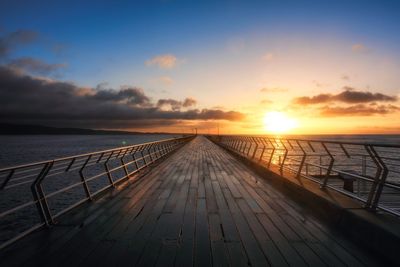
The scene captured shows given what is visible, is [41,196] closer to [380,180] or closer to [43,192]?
[43,192]

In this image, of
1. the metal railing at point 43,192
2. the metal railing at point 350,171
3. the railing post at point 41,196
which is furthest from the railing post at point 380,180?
the railing post at point 41,196

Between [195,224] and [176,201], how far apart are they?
6.89ft

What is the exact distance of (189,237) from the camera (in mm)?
4691

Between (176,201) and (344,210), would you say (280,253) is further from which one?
(176,201)

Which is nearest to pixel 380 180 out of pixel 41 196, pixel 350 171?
pixel 41 196

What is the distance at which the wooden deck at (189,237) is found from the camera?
381 centimetres

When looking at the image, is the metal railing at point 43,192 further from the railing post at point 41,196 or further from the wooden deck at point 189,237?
the wooden deck at point 189,237

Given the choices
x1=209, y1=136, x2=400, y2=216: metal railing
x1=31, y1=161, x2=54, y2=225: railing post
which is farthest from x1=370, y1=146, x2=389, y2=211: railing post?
x1=31, y1=161, x2=54, y2=225: railing post

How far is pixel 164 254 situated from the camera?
3.98 m

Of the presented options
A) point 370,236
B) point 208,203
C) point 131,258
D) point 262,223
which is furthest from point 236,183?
point 131,258

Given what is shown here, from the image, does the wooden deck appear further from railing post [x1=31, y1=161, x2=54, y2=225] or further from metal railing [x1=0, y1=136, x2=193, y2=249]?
metal railing [x1=0, y1=136, x2=193, y2=249]

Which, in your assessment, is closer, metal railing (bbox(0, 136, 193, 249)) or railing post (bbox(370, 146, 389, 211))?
railing post (bbox(370, 146, 389, 211))

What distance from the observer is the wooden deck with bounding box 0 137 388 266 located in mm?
3812

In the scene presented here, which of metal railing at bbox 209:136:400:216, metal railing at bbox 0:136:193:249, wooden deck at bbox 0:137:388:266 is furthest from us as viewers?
metal railing at bbox 0:136:193:249
